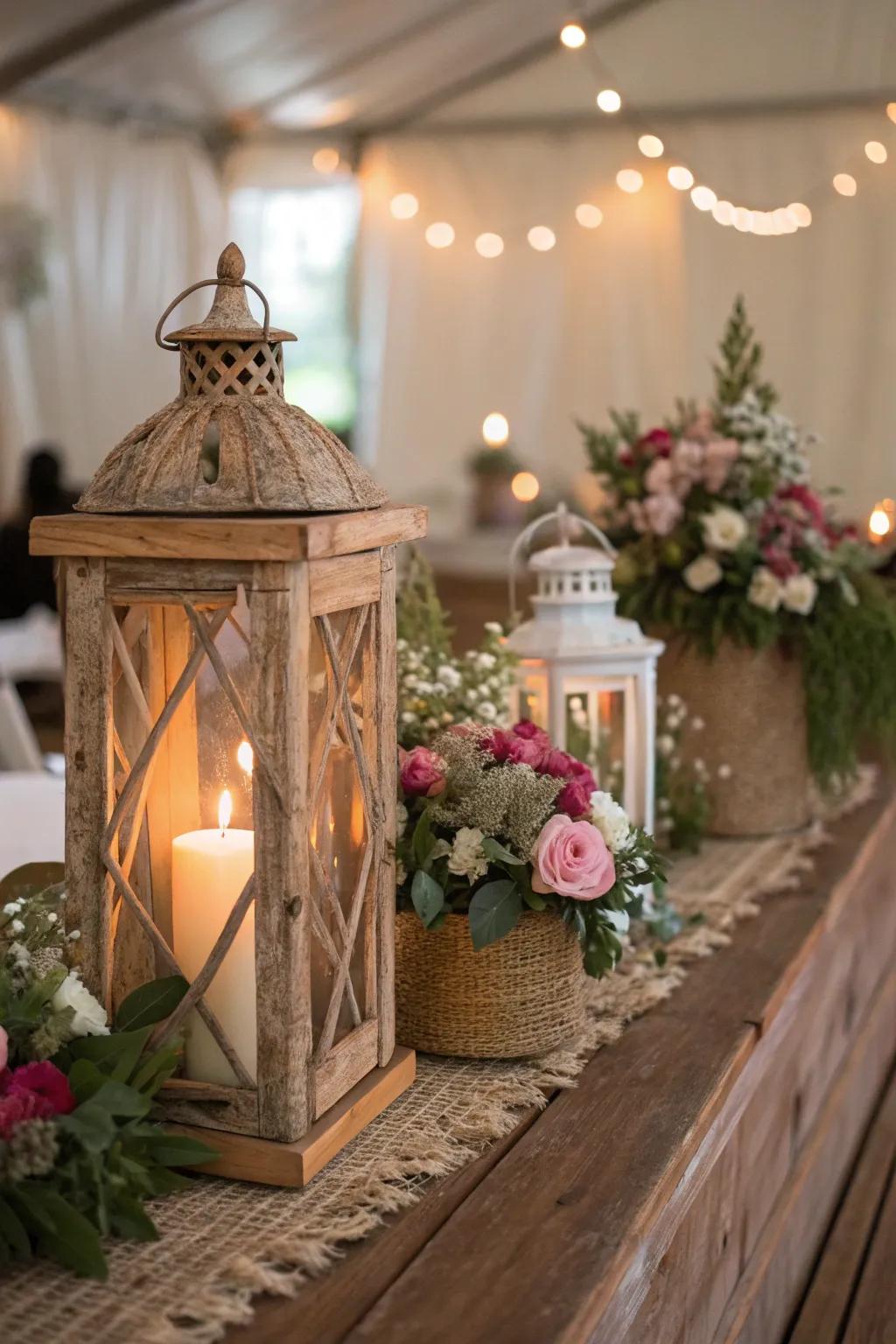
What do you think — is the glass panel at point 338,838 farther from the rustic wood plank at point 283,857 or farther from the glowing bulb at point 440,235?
the glowing bulb at point 440,235

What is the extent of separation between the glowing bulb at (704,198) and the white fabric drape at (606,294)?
0.14 metres

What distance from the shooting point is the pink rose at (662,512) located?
5.61 ft

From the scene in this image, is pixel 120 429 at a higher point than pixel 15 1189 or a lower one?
higher

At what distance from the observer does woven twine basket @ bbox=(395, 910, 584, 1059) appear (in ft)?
3.43

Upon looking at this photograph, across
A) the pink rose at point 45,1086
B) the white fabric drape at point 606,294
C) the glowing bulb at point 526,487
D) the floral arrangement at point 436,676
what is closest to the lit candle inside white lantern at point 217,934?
the pink rose at point 45,1086

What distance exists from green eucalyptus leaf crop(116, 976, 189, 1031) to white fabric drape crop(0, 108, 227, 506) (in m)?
3.91

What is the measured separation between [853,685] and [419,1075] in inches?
36.5

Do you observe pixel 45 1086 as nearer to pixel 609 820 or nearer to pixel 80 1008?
pixel 80 1008

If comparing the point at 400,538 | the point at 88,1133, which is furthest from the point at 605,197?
the point at 88,1133

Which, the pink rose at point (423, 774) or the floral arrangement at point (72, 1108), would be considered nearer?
the floral arrangement at point (72, 1108)

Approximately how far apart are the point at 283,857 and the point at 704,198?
3.81m

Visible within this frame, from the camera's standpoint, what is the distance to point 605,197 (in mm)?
4762

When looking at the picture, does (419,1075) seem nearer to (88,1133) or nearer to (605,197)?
(88,1133)

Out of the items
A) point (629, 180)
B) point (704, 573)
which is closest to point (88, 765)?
point (704, 573)
